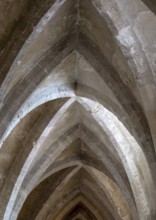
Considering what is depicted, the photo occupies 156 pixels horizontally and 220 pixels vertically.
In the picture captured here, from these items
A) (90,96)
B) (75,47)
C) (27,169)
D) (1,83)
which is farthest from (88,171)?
(1,83)

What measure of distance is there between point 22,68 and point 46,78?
1.96 ft

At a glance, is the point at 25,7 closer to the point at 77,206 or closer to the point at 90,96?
the point at 90,96

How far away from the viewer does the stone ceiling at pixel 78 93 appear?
588 cm

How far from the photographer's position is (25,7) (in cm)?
590

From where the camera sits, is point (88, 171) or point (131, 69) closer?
point (131, 69)

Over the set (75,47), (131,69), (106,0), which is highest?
(75,47)

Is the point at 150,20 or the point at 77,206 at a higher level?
the point at 77,206

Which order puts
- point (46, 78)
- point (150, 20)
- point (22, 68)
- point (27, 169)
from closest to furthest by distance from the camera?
point (150, 20)
point (22, 68)
point (46, 78)
point (27, 169)

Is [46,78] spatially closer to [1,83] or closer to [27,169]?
[1,83]

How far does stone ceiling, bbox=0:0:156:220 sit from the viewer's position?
5879mm

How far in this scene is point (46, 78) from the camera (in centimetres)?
708

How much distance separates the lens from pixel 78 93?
25.4ft

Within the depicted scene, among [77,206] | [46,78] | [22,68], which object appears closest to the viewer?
[22,68]

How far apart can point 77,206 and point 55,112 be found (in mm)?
6990
